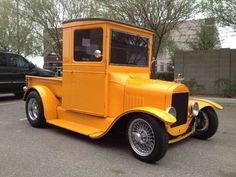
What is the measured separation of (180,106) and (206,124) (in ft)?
3.81

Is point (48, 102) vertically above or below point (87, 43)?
below

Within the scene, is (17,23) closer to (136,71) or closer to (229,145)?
(136,71)

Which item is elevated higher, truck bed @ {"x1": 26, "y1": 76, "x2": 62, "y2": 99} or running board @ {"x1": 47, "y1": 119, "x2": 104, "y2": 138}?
truck bed @ {"x1": 26, "y1": 76, "x2": 62, "y2": 99}

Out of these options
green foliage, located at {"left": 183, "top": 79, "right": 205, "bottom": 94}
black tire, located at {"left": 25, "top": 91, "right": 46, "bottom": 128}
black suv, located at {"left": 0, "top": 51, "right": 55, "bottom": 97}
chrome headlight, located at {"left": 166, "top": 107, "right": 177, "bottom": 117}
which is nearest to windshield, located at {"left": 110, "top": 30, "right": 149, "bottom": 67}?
chrome headlight, located at {"left": 166, "top": 107, "right": 177, "bottom": 117}

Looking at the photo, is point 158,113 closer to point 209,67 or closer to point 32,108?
point 32,108

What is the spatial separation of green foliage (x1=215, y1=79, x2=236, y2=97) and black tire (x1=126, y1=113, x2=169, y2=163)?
27.6 feet

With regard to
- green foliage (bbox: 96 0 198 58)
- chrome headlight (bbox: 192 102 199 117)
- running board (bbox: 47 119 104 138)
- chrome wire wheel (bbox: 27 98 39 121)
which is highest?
green foliage (bbox: 96 0 198 58)

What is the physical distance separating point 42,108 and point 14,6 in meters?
13.5

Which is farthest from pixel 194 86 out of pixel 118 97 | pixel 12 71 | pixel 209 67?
pixel 118 97

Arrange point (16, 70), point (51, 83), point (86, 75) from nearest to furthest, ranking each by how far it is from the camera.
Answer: point (86, 75)
point (51, 83)
point (16, 70)

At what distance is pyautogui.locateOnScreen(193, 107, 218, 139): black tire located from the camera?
234 inches

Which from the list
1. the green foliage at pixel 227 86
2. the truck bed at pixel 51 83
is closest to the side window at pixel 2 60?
the truck bed at pixel 51 83

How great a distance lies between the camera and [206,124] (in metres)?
6.03

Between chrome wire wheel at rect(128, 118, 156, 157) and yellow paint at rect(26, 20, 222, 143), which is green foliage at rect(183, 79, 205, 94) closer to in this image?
yellow paint at rect(26, 20, 222, 143)
